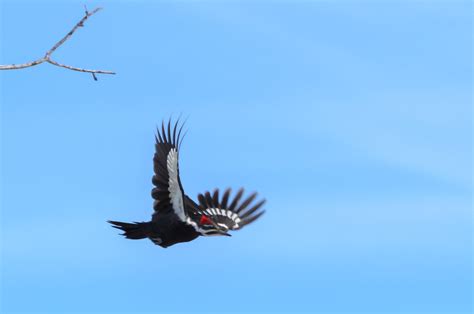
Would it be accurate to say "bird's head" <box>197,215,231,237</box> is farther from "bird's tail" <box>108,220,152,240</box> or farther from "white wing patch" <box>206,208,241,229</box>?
"white wing patch" <box>206,208,241,229</box>

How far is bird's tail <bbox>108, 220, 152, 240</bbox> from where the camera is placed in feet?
47.6

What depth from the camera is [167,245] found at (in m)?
14.8

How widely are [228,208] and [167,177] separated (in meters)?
3.53

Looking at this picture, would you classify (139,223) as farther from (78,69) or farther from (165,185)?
(78,69)

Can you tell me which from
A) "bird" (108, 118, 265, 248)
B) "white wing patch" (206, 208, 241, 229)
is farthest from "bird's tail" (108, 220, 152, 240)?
"white wing patch" (206, 208, 241, 229)

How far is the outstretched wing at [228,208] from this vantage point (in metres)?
18.1

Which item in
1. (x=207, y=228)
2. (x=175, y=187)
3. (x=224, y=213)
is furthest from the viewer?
(x=224, y=213)

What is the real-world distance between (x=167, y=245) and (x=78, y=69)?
5716 millimetres

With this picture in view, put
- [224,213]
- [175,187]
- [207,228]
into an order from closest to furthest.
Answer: [207,228] < [175,187] < [224,213]

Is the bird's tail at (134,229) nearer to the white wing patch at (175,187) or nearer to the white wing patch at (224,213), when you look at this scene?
the white wing patch at (175,187)

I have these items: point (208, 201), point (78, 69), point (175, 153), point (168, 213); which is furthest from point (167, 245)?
point (78, 69)

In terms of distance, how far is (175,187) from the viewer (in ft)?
48.3

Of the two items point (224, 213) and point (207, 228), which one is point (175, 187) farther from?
point (224, 213)

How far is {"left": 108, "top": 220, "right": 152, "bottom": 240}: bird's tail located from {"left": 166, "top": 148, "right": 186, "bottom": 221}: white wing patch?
66 cm
